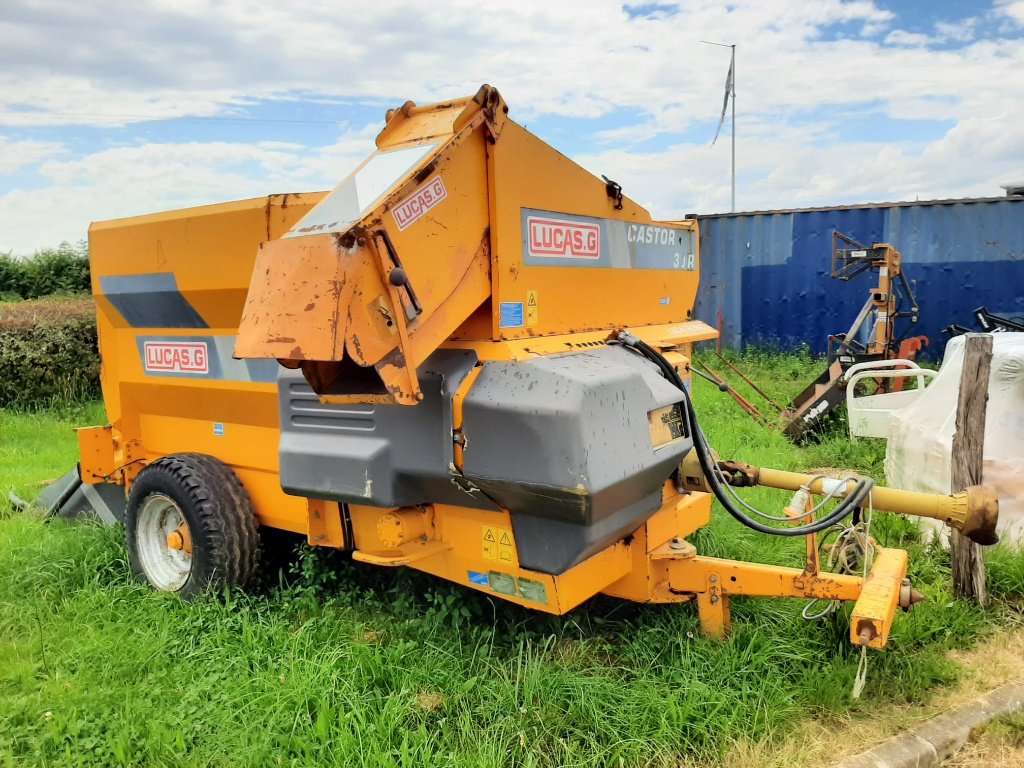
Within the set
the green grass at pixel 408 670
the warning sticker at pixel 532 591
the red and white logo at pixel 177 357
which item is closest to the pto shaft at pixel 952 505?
the green grass at pixel 408 670

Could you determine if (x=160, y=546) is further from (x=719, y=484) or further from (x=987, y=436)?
(x=987, y=436)

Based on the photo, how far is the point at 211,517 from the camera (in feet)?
11.9

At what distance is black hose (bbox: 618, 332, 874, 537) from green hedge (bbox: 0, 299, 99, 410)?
7.97m

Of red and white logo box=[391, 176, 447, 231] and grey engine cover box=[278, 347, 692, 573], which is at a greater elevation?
red and white logo box=[391, 176, 447, 231]

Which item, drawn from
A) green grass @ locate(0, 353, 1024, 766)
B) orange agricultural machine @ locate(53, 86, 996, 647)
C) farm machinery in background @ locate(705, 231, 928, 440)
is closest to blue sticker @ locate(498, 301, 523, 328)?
orange agricultural machine @ locate(53, 86, 996, 647)

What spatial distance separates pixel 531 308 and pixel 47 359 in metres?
7.93

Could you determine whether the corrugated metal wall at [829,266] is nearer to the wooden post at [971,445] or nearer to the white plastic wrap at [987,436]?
the white plastic wrap at [987,436]

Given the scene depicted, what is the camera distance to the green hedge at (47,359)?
886cm

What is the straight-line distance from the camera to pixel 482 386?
8.90 ft

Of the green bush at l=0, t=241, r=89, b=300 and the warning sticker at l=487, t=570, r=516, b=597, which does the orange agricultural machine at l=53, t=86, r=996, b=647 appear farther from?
the green bush at l=0, t=241, r=89, b=300

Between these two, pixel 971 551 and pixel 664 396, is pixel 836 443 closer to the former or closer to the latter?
pixel 971 551

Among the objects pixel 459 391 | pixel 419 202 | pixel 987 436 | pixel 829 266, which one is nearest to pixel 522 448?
pixel 459 391

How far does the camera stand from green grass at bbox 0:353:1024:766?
8.78 feet

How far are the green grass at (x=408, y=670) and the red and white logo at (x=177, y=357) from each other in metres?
1.07
